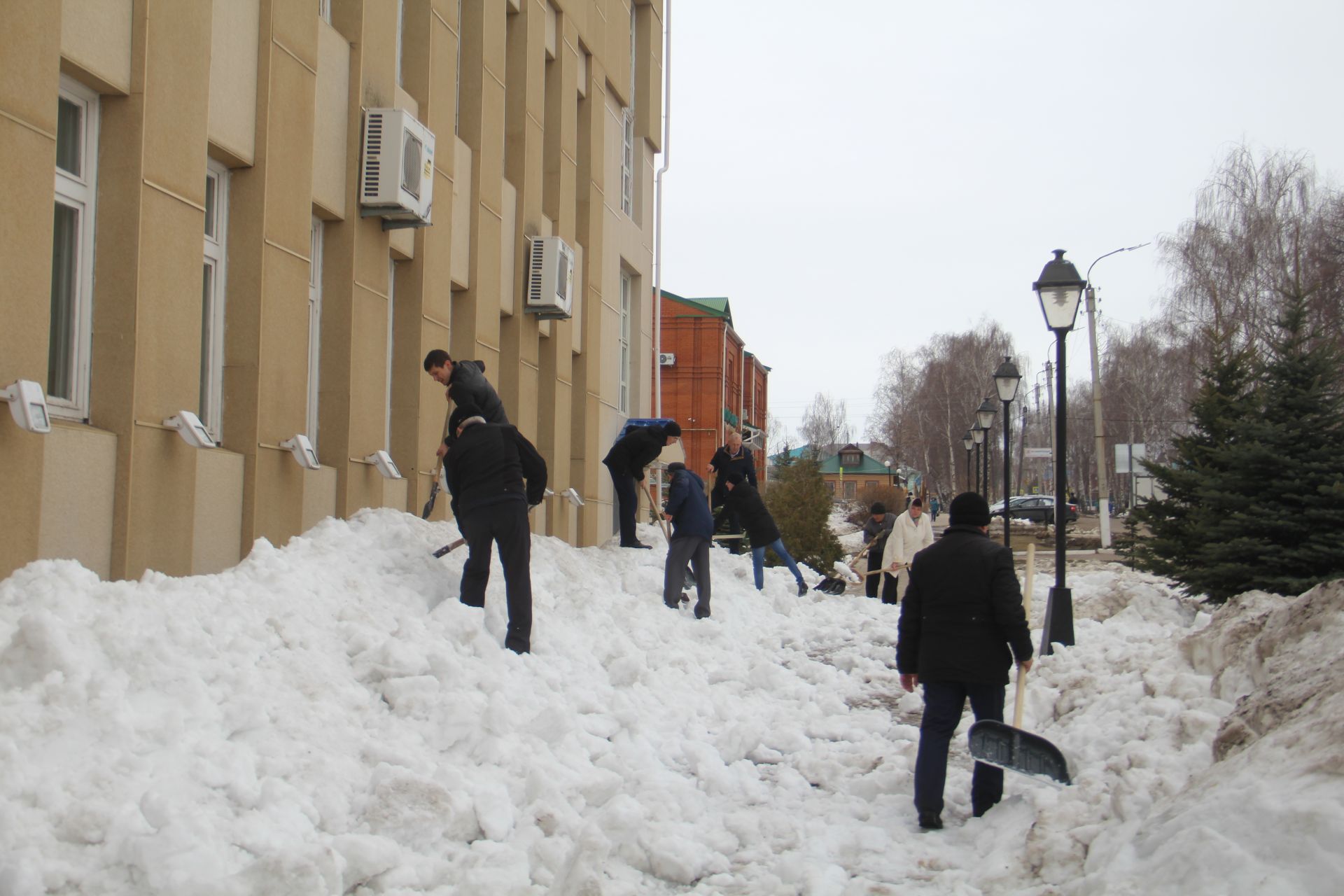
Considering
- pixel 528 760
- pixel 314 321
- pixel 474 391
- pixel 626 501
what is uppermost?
pixel 314 321

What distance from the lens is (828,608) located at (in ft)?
46.6

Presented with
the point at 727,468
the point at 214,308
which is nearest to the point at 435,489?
the point at 214,308

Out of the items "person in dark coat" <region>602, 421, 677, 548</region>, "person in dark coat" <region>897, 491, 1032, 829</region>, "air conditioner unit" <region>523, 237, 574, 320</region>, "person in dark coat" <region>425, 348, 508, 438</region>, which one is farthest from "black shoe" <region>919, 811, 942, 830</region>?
"air conditioner unit" <region>523, 237, 574, 320</region>

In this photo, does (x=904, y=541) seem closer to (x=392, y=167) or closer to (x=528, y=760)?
(x=392, y=167)

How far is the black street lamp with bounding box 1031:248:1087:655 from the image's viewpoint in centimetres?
1094

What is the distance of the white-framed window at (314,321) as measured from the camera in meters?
9.33

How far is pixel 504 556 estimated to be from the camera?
309 inches

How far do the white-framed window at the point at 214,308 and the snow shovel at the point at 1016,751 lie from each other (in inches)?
196

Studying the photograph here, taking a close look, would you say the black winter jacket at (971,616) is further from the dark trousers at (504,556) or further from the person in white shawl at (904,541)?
the person in white shawl at (904,541)

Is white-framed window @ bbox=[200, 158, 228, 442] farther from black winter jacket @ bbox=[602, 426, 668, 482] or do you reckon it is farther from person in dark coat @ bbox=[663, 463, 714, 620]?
black winter jacket @ bbox=[602, 426, 668, 482]

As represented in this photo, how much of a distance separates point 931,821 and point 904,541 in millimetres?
10502

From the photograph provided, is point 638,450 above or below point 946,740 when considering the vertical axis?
above

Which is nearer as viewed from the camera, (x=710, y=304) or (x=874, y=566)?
(x=874, y=566)

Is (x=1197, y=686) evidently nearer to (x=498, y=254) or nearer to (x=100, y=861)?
(x=100, y=861)
